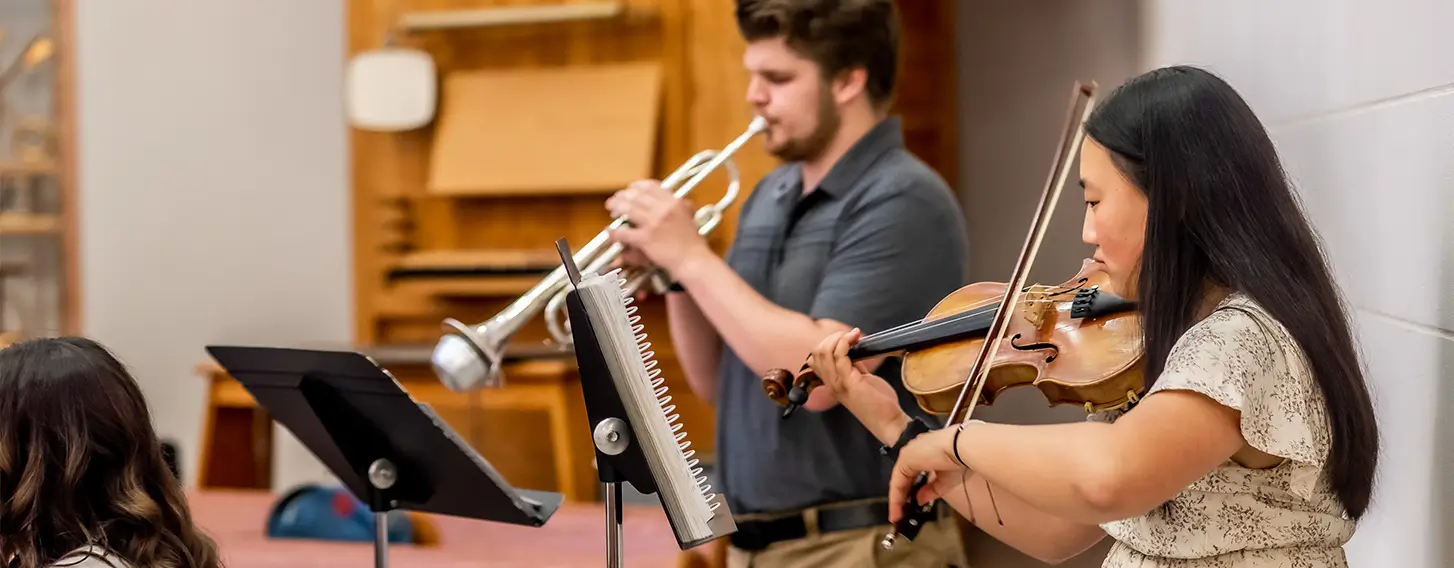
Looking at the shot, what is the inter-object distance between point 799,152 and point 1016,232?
174 centimetres

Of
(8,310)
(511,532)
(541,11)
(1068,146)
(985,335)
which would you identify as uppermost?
(541,11)

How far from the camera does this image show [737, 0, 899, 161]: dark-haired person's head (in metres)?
1.96

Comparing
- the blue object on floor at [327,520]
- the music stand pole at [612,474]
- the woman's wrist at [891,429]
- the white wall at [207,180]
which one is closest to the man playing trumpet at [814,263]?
the woman's wrist at [891,429]

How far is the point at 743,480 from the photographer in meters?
1.94

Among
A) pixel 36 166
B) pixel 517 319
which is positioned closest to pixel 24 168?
pixel 36 166

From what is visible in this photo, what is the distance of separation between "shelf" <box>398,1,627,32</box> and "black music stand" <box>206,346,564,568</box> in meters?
2.26

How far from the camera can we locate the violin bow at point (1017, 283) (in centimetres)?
121

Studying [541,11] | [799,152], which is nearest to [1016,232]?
[541,11]

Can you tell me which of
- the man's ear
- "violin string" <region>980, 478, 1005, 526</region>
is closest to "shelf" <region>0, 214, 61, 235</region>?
the man's ear

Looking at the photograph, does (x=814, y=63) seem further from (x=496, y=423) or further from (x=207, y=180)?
(x=207, y=180)

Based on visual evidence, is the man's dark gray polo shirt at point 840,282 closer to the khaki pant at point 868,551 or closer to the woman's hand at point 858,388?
the khaki pant at point 868,551

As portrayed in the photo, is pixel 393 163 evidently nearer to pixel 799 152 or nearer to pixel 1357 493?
pixel 799 152

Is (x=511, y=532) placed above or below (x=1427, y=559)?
below

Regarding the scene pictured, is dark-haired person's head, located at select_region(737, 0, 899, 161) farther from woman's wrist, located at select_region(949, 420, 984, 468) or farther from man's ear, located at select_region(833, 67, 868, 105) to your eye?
woman's wrist, located at select_region(949, 420, 984, 468)
